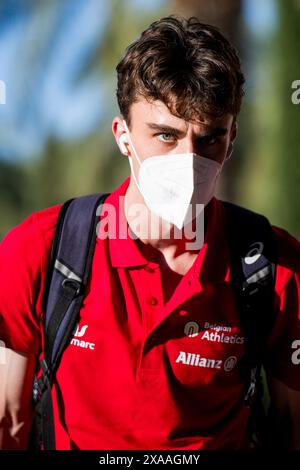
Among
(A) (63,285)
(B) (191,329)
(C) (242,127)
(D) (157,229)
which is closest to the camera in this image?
(A) (63,285)

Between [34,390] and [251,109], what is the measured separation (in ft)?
7.82

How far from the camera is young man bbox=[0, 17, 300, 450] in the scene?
7.29 ft

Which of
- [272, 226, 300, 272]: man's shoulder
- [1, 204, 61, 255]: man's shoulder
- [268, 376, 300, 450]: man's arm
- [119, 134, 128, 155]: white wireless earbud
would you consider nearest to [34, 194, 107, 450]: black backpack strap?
[1, 204, 61, 255]: man's shoulder

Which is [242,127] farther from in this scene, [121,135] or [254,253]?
[254,253]

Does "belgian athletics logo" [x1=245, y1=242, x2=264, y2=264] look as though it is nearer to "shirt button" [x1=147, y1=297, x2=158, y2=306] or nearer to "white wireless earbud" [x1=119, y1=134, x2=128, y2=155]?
"shirt button" [x1=147, y1=297, x2=158, y2=306]

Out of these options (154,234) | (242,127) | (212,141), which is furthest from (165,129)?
(242,127)

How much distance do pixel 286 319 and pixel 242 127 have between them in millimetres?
2050

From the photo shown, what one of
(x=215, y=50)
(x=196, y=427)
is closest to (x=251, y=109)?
(x=215, y=50)

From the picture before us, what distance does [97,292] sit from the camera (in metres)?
2.24

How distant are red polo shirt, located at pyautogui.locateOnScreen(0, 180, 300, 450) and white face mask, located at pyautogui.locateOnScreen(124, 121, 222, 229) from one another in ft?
0.57

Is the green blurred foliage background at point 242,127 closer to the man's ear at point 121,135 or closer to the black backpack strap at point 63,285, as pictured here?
the man's ear at point 121,135

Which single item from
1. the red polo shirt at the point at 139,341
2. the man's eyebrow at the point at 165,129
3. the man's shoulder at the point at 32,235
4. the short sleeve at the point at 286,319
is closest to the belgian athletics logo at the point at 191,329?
the red polo shirt at the point at 139,341

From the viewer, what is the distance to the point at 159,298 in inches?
89.1
